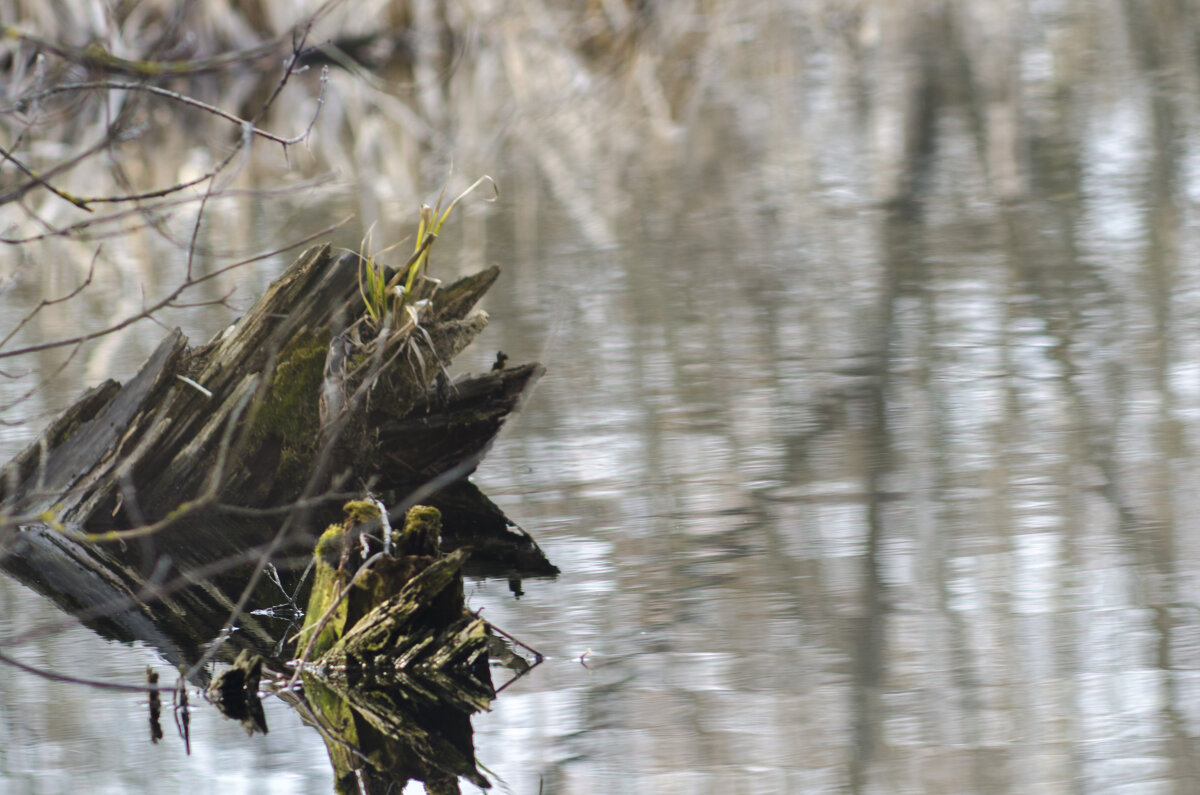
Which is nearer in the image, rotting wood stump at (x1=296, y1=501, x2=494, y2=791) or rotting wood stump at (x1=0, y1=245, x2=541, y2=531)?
rotting wood stump at (x1=296, y1=501, x2=494, y2=791)

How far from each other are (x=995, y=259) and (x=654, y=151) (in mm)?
4224

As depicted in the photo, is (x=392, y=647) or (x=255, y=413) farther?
(x=255, y=413)

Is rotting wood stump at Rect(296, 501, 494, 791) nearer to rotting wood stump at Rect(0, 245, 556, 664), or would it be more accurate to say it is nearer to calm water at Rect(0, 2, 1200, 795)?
calm water at Rect(0, 2, 1200, 795)

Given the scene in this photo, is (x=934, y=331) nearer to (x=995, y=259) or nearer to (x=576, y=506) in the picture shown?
(x=995, y=259)

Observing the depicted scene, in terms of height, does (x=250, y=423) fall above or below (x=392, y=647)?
above

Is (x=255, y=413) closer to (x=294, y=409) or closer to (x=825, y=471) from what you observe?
(x=294, y=409)

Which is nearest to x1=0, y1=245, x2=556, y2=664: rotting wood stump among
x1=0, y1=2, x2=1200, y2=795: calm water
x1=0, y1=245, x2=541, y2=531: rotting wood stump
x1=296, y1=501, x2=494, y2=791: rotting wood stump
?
x1=0, y1=245, x2=541, y2=531: rotting wood stump

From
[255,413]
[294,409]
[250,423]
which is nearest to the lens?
[250,423]

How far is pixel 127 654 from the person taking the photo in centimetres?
392

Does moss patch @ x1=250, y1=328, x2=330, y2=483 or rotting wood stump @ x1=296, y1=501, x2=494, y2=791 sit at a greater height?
moss patch @ x1=250, y1=328, x2=330, y2=483

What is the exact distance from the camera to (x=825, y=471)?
496 cm

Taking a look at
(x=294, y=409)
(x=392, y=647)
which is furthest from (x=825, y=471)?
(x=392, y=647)

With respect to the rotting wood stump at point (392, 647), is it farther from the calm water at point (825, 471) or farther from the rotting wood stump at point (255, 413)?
the rotting wood stump at point (255, 413)

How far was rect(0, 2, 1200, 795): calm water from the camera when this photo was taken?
321 centimetres
